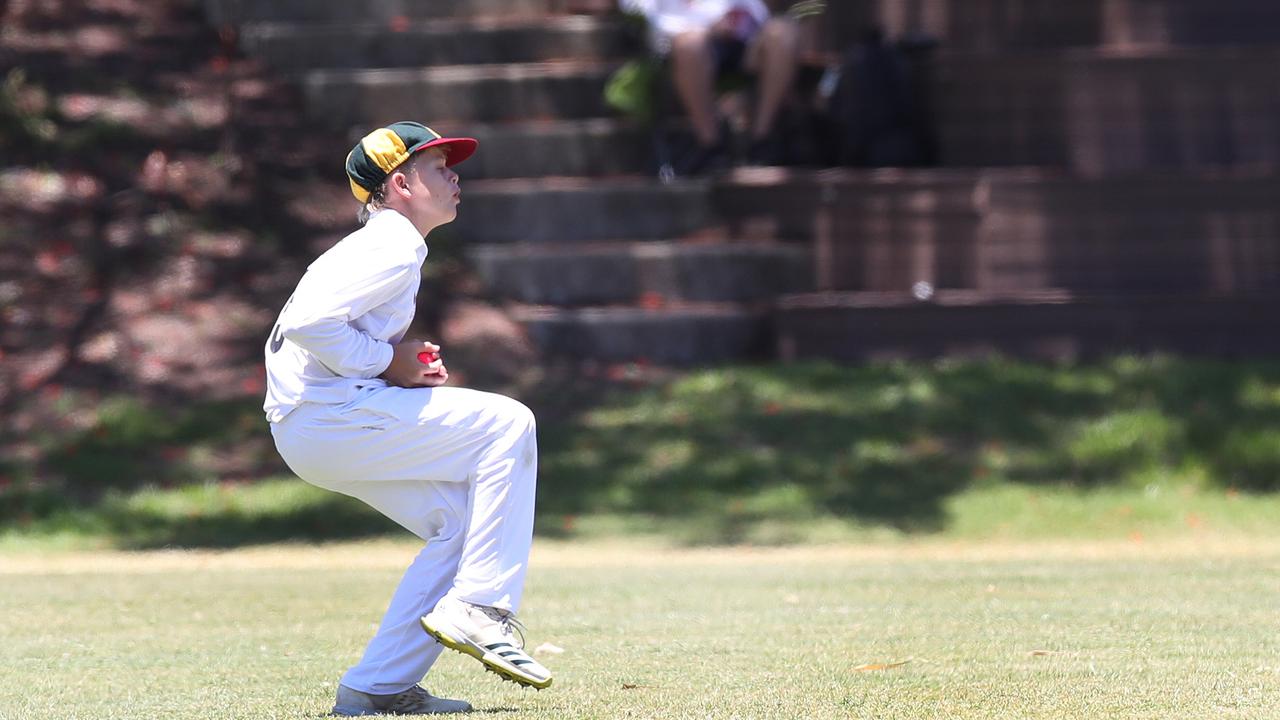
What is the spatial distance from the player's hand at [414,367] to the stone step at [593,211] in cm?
1058

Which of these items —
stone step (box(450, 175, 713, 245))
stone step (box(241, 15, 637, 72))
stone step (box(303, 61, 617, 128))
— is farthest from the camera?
stone step (box(241, 15, 637, 72))

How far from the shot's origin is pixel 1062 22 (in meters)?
15.8

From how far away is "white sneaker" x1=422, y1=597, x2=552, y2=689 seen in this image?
16.2 ft

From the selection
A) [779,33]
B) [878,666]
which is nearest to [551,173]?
[779,33]

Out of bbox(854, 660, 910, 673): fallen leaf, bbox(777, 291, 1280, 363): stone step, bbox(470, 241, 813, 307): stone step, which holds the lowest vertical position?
bbox(777, 291, 1280, 363): stone step

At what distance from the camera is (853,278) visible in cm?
1498

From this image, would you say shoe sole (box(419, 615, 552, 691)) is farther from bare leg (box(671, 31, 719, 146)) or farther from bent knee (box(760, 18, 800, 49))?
bent knee (box(760, 18, 800, 49))

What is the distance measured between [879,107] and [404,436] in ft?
35.0

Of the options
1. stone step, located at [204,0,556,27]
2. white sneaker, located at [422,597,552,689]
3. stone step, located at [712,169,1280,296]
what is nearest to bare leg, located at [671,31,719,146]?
stone step, located at [712,169,1280,296]

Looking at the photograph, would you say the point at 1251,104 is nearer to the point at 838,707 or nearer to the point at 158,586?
the point at 158,586

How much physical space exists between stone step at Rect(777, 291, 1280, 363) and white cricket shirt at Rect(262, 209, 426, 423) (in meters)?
9.86

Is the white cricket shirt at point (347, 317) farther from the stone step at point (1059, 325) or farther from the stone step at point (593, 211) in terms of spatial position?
the stone step at point (593, 211)

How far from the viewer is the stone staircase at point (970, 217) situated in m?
14.7

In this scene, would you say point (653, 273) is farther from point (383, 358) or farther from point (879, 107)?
point (383, 358)
